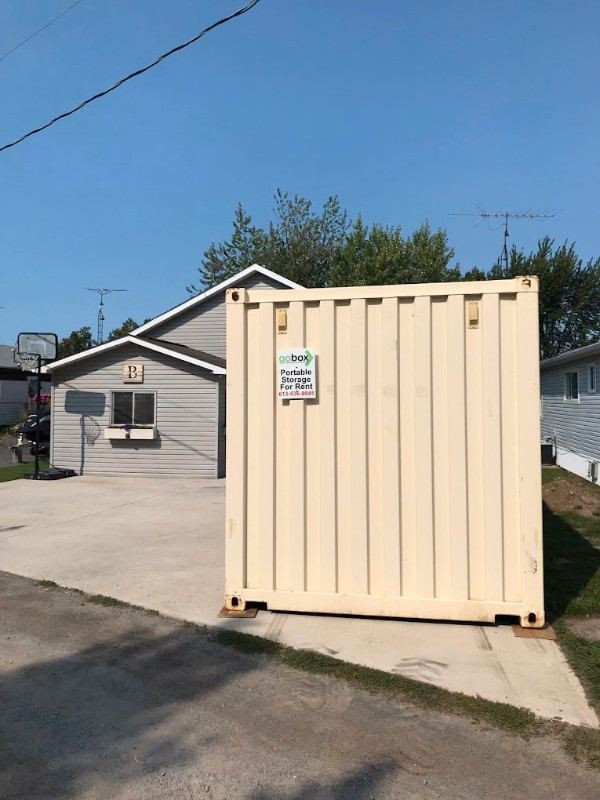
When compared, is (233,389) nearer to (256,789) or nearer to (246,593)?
(246,593)

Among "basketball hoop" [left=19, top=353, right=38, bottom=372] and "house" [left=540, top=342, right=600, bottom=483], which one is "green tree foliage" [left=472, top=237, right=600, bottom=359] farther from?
"basketball hoop" [left=19, top=353, right=38, bottom=372]

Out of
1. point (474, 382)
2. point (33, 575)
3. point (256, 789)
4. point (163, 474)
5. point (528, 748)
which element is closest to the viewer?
point (256, 789)

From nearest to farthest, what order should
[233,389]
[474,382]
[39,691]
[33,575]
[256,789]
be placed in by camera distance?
[256,789] → [39,691] → [474,382] → [233,389] → [33,575]

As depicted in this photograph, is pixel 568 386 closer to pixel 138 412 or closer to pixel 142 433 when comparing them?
pixel 142 433

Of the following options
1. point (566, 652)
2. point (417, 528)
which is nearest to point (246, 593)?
point (417, 528)

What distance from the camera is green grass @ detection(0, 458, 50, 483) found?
42.7ft

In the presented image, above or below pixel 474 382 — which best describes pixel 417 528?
below

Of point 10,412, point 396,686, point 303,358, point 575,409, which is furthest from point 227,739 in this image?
point 10,412

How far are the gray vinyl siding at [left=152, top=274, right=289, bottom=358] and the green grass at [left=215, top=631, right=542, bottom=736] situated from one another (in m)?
14.1

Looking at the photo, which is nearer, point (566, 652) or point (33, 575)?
point (566, 652)

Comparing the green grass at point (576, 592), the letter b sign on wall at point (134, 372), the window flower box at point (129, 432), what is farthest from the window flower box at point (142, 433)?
the green grass at point (576, 592)

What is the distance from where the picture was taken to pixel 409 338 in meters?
4.06

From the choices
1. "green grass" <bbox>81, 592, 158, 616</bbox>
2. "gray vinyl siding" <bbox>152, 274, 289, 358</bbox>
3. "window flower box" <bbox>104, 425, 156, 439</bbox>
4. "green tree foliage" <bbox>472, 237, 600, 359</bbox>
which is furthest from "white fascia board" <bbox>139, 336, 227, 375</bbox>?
"green tree foliage" <bbox>472, 237, 600, 359</bbox>

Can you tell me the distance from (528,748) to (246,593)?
2239 millimetres
